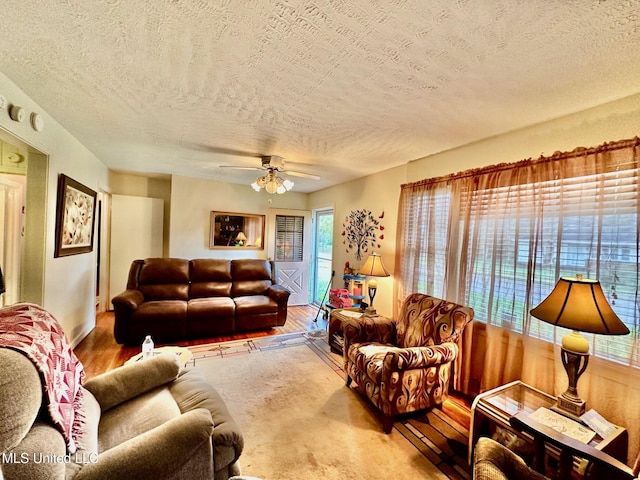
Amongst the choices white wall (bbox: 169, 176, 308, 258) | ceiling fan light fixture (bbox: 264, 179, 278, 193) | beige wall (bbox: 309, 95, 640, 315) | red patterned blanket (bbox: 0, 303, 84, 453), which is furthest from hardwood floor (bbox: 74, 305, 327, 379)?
ceiling fan light fixture (bbox: 264, 179, 278, 193)

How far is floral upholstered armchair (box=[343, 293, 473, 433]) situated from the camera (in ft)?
6.45

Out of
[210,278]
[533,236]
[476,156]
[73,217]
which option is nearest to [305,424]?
[533,236]

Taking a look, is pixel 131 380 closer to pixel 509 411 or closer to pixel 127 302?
pixel 127 302

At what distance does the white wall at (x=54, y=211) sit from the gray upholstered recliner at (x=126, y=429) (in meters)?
1.72

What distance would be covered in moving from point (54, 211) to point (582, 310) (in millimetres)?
4196

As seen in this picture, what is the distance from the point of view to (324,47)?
136 centimetres

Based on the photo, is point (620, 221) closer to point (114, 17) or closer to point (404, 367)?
point (404, 367)

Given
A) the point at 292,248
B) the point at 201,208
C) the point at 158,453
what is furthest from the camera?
the point at 292,248

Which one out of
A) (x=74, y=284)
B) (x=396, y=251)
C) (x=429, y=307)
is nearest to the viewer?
(x=429, y=307)

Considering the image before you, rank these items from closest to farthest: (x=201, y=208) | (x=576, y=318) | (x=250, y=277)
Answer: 1. (x=576, y=318)
2. (x=250, y=277)
3. (x=201, y=208)

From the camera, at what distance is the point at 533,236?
206 centimetres

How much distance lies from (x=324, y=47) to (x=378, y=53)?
0.28 metres

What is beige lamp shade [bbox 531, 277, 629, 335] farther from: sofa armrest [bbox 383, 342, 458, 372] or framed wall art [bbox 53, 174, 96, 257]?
framed wall art [bbox 53, 174, 96, 257]

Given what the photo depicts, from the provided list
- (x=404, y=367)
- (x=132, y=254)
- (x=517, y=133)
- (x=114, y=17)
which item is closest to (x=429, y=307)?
(x=404, y=367)
